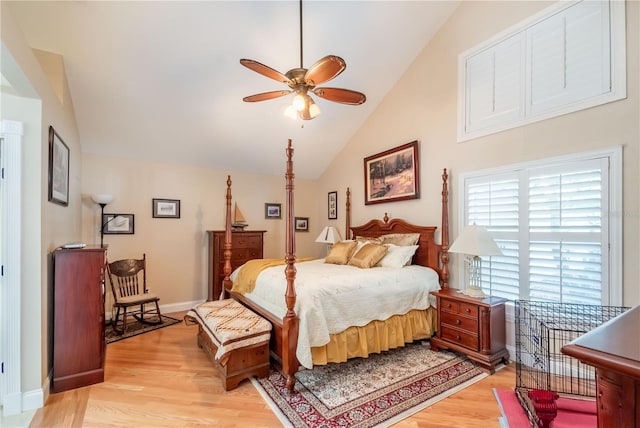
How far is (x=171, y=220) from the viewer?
178 inches

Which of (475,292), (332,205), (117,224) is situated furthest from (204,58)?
(475,292)

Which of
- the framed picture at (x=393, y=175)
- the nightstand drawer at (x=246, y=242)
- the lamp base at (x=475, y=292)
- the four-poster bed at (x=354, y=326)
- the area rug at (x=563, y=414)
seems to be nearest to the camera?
the area rug at (x=563, y=414)

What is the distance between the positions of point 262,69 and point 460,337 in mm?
3033

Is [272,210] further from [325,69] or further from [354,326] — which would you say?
[325,69]

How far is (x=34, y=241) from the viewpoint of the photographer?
213cm

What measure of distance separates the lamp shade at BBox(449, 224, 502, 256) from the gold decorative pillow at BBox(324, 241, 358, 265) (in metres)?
1.35

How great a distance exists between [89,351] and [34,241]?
1.02m

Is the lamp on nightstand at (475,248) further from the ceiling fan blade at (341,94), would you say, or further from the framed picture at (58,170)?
the framed picture at (58,170)

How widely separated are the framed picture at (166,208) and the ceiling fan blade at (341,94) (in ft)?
10.2

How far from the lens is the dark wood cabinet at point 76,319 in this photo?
235 cm

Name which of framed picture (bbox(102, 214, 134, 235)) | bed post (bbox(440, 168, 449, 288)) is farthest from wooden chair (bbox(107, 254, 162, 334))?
bed post (bbox(440, 168, 449, 288))

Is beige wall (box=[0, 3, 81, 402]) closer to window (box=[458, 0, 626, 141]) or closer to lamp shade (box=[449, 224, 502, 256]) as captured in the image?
lamp shade (box=[449, 224, 502, 256])

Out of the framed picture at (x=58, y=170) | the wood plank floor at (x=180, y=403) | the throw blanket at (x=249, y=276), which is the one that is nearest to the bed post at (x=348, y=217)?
the throw blanket at (x=249, y=276)

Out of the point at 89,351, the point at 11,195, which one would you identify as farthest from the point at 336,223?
the point at 11,195
